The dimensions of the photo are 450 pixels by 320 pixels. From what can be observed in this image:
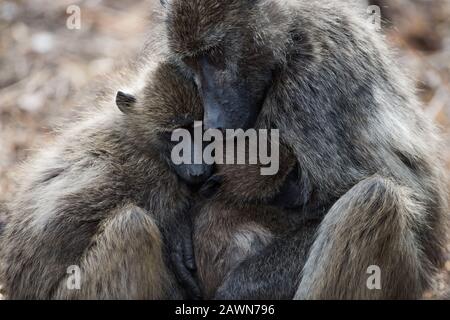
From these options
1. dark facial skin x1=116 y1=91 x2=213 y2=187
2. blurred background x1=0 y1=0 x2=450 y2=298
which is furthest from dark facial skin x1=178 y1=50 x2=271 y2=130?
blurred background x1=0 y1=0 x2=450 y2=298

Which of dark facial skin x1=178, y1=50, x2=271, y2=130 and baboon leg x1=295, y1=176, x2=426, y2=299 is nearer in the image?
baboon leg x1=295, y1=176, x2=426, y2=299

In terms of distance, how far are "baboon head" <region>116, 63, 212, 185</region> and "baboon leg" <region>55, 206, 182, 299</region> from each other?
0.46 metres

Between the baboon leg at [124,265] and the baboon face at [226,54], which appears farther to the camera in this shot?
the baboon face at [226,54]

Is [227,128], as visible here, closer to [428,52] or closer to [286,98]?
[286,98]

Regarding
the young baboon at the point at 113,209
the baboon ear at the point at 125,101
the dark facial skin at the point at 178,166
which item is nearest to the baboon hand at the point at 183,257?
the young baboon at the point at 113,209

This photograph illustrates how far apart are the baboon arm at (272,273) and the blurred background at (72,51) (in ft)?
10.5

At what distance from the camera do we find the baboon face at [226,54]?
5344 millimetres

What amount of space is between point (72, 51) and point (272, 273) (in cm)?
500

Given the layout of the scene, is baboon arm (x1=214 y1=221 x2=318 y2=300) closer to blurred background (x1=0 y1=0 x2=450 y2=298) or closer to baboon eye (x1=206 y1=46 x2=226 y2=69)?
baboon eye (x1=206 y1=46 x2=226 y2=69)

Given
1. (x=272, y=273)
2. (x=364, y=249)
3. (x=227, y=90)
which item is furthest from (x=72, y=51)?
(x=364, y=249)

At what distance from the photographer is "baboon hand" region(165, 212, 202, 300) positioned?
544cm

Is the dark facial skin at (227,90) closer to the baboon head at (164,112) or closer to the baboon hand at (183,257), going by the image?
the baboon head at (164,112)

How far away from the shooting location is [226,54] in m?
5.40
